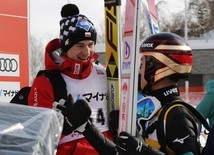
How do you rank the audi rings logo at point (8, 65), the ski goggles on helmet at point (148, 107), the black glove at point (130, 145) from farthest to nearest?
the audi rings logo at point (8, 65) < the ski goggles on helmet at point (148, 107) < the black glove at point (130, 145)

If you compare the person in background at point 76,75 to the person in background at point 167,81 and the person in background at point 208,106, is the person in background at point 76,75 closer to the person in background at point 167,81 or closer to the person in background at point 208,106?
the person in background at point 167,81

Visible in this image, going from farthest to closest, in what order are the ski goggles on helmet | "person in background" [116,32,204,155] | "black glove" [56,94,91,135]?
the ski goggles on helmet < "person in background" [116,32,204,155] < "black glove" [56,94,91,135]

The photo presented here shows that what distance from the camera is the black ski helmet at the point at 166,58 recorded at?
9.01ft

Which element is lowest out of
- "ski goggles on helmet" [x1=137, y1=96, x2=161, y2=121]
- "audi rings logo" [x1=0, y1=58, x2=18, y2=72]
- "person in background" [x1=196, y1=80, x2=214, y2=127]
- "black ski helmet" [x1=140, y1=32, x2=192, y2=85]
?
"person in background" [x1=196, y1=80, x2=214, y2=127]

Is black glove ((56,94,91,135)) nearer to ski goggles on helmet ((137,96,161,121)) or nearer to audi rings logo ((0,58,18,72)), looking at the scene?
ski goggles on helmet ((137,96,161,121))

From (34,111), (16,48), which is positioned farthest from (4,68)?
(34,111)

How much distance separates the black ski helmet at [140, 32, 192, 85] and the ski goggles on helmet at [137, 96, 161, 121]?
10 centimetres

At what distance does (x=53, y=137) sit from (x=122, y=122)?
626 mm

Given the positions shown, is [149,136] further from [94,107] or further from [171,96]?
[94,107]

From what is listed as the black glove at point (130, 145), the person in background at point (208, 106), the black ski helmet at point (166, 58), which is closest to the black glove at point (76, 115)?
the black glove at point (130, 145)

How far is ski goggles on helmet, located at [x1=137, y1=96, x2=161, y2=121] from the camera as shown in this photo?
8.97ft

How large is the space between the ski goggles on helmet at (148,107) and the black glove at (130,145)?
1.53 feet

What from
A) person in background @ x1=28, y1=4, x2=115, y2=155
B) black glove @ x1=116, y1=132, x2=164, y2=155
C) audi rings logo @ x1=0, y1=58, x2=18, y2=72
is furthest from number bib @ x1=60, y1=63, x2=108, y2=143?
audi rings logo @ x1=0, y1=58, x2=18, y2=72

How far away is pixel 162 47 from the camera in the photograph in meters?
2.78
